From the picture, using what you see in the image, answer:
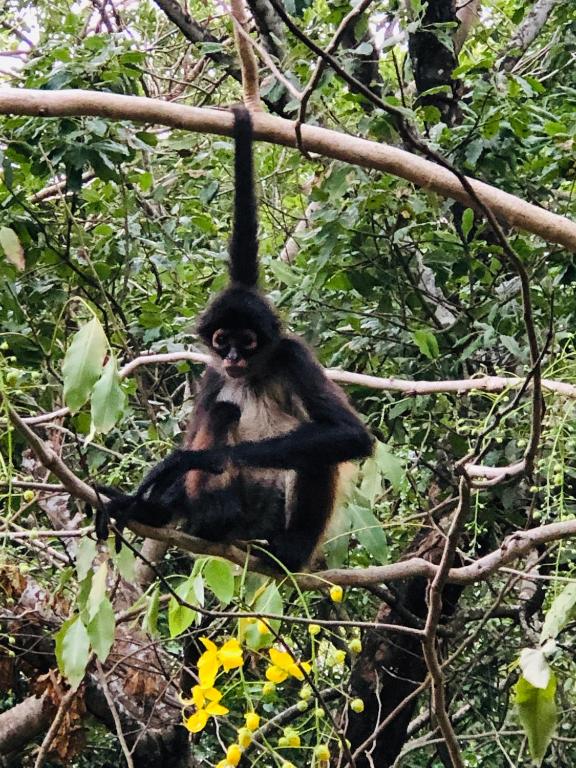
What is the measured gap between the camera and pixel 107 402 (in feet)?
8.71

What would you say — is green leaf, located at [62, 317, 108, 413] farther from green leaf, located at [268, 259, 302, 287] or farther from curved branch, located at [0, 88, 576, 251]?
green leaf, located at [268, 259, 302, 287]

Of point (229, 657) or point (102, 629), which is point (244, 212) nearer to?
point (102, 629)

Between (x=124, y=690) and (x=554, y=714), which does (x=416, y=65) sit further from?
(x=554, y=714)

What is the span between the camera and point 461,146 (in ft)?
17.7

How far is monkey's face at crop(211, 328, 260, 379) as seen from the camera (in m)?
5.19

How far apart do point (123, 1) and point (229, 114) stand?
603cm

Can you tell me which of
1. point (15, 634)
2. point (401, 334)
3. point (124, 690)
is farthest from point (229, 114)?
point (124, 690)

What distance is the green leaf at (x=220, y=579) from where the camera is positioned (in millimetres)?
3197

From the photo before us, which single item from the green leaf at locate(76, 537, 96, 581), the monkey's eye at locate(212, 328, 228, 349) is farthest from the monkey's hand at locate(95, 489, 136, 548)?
the monkey's eye at locate(212, 328, 228, 349)

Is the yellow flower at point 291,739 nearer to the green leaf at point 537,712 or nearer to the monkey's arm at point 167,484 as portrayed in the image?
the green leaf at point 537,712

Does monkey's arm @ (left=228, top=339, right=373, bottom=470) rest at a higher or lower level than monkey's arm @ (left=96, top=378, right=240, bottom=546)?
higher

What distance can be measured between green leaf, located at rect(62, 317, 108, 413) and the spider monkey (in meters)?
1.68

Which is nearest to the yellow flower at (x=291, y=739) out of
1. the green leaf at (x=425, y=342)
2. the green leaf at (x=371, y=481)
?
the green leaf at (x=371, y=481)

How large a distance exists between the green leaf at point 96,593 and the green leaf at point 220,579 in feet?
1.08
